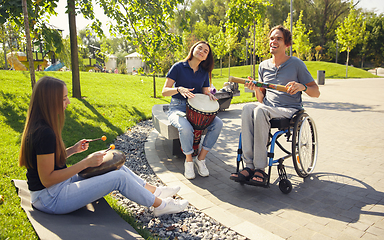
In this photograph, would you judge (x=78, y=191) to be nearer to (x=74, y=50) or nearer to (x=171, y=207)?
(x=171, y=207)

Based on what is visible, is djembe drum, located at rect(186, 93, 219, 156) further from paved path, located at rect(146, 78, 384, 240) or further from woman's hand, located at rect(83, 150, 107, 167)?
woman's hand, located at rect(83, 150, 107, 167)

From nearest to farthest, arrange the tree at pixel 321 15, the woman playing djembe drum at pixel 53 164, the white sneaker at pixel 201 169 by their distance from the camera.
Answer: the woman playing djembe drum at pixel 53 164
the white sneaker at pixel 201 169
the tree at pixel 321 15

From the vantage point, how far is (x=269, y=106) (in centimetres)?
336

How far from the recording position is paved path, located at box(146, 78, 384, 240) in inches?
97.0

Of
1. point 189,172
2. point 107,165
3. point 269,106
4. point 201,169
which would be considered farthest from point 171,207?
point 269,106

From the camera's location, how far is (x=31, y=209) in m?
2.20

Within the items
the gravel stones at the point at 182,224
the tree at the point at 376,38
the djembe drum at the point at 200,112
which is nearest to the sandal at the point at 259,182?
the gravel stones at the point at 182,224

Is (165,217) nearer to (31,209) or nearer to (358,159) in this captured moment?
(31,209)

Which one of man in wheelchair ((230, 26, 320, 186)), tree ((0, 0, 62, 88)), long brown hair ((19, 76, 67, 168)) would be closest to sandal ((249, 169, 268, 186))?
man in wheelchair ((230, 26, 320, 186))

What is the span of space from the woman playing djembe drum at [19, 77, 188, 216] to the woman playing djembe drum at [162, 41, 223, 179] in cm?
143

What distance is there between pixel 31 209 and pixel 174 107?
96.3 inches

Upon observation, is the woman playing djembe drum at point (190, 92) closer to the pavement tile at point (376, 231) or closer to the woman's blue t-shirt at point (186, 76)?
the woman's blue t-shirt at point (186, 76)

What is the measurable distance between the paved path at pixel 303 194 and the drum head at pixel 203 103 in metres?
0.99

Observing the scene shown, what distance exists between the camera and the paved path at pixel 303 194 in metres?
2.46
